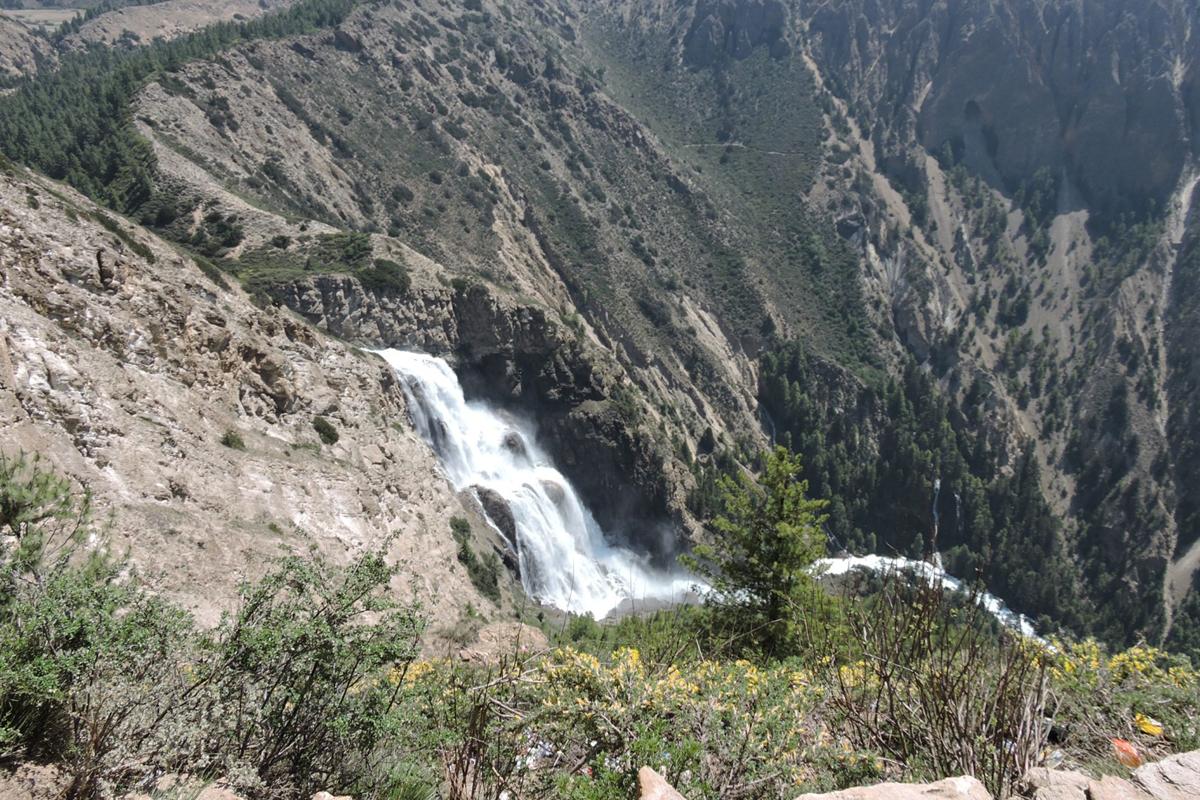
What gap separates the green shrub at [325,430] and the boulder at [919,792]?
2240 cm

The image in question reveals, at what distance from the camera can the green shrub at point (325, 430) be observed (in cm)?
2296

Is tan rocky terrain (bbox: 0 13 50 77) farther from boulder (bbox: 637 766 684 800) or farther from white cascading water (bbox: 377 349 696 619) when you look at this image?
boulder (bbox: 637 766 684 800)

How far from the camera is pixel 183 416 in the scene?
1767cm

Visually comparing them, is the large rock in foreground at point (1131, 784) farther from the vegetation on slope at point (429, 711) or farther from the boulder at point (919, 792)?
the boulder at point (919, 792)

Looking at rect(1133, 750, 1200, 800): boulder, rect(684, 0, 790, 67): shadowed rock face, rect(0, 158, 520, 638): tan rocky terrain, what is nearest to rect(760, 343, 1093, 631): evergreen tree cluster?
rect(0, 158, 520, 638): tan rocky terrain

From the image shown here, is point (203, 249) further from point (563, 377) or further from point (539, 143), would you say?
point (539, 143)

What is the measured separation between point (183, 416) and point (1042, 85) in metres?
164

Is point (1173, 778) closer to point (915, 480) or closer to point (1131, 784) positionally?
point (1131, 784)

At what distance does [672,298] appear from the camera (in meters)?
79.1

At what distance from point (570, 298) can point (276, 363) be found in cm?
4934

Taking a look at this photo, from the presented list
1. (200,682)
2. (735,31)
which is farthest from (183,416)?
(735,31)

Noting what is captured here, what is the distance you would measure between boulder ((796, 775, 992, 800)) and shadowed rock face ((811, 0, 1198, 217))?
148110 millimetres

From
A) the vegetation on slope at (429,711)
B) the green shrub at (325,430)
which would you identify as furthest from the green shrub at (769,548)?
the green shrub at (325,430)

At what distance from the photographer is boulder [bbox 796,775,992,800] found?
3236 millimetres
